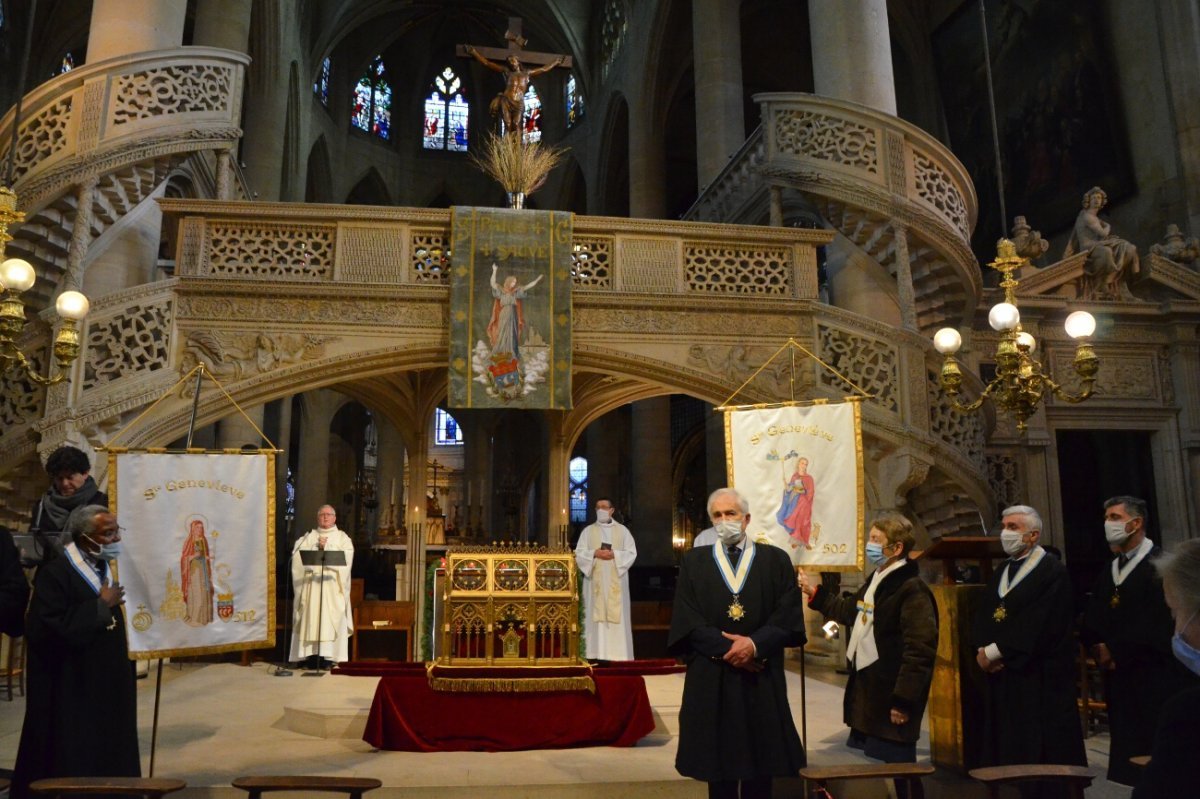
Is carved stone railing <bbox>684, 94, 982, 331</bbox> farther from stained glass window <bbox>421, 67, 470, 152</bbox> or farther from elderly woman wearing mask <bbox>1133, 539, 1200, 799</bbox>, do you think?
stained glass window <bbox>421, 67, 470, 152</bbox>

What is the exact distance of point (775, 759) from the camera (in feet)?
12.3

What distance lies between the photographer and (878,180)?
31.2ft

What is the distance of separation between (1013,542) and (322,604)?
713cm

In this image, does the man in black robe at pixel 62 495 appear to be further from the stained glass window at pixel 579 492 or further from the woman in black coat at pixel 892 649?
the stained glass window at pixel 579 492

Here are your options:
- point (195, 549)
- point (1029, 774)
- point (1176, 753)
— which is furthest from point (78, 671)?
point (1176, 753)

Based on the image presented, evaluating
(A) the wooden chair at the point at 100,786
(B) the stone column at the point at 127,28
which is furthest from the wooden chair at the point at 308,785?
(B) the stone column at the point at 127,28

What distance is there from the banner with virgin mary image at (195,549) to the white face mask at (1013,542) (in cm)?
382

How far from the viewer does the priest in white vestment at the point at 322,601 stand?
9547mm

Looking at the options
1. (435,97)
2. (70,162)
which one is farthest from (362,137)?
(70,162)

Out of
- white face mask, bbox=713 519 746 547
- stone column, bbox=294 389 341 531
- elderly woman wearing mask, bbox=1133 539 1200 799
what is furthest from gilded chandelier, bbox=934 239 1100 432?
stone column, bbox=294 389 341 531

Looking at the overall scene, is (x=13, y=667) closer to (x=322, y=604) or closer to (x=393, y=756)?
(x=322, y=604)

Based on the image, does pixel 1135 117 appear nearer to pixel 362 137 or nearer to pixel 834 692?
pixel 834 692

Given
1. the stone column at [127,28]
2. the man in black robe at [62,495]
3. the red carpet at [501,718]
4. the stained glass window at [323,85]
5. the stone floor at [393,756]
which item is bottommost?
the stone floor at [393,756]

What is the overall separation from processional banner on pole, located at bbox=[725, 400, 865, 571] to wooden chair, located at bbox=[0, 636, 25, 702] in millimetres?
5108
